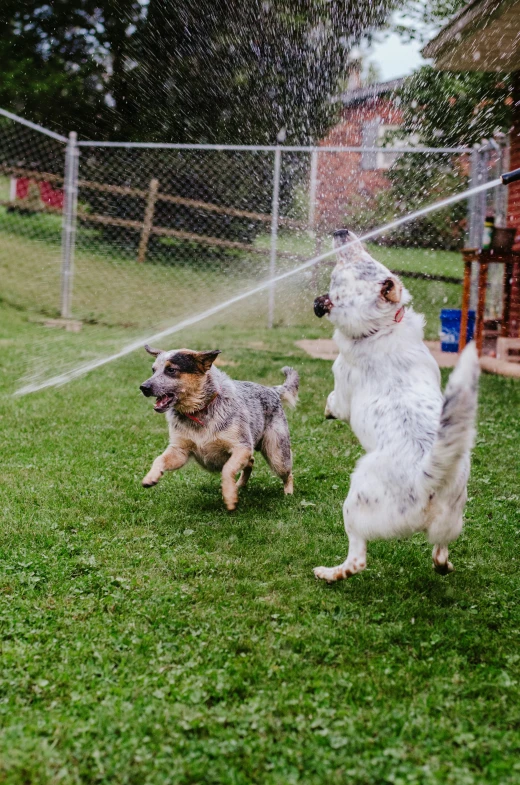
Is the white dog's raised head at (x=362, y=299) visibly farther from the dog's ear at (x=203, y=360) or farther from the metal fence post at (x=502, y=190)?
the metal fence post at (x=502, y=190)

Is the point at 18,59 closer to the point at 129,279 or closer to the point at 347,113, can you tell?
the point at 129,279

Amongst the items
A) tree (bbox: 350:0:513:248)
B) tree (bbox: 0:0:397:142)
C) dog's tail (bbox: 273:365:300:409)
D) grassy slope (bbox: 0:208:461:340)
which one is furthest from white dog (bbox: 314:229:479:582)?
tree (bbox: 0:0:397:142)

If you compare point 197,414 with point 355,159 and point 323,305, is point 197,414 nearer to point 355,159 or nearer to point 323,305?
point 323,305

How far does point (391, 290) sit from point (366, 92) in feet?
37.1

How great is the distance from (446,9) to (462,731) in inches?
520

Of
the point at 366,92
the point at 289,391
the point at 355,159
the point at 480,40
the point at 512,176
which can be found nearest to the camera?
the point at 512,176

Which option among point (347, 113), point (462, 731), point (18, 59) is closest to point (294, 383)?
point (462, 731)

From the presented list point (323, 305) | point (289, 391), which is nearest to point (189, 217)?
point (289, 391)

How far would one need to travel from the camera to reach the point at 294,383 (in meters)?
5.35

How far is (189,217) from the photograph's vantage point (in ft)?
51.5

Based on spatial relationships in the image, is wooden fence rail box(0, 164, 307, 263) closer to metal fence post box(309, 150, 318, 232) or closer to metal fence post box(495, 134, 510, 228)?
metal fence post box(309, 150, 318, 232)

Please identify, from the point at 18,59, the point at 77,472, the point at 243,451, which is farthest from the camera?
the point at 18,59

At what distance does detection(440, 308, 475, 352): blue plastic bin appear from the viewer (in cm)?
1051

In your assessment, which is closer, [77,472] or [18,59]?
[77,472]
